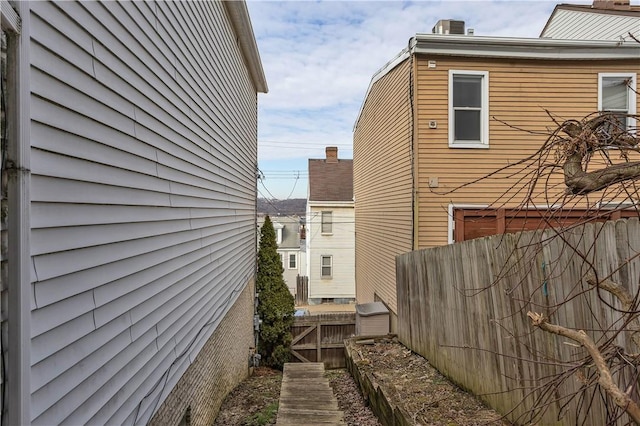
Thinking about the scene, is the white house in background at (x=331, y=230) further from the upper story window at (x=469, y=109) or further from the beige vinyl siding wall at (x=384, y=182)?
the upper story window at (x=469, y=109)

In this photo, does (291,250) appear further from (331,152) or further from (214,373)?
(214,373)

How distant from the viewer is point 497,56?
9867mm

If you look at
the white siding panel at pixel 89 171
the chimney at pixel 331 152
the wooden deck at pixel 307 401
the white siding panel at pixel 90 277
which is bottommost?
the wooden deck at pixel 307 401

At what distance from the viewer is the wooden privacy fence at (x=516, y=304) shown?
295 cm

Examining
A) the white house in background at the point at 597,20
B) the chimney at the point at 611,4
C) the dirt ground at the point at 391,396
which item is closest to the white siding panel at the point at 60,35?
the dirt ground at the point at 391,396

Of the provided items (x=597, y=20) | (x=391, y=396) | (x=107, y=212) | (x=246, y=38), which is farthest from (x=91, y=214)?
(x=597, y=20)

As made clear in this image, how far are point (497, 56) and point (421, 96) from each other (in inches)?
73.0

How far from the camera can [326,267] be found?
85.6ft

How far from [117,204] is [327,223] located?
22.1 metres

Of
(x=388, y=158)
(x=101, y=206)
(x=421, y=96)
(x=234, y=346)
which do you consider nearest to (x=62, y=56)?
(x=101, y=206)

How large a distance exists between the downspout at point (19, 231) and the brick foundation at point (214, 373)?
7.25 ft

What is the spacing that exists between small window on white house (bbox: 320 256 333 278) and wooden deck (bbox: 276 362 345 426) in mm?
16870

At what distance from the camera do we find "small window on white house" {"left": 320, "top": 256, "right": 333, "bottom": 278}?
85.0 ft

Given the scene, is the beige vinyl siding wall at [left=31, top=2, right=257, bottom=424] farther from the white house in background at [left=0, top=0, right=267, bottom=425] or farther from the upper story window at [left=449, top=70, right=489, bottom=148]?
the upper story window at [left=449, top=70, right=489, bottom=148]
